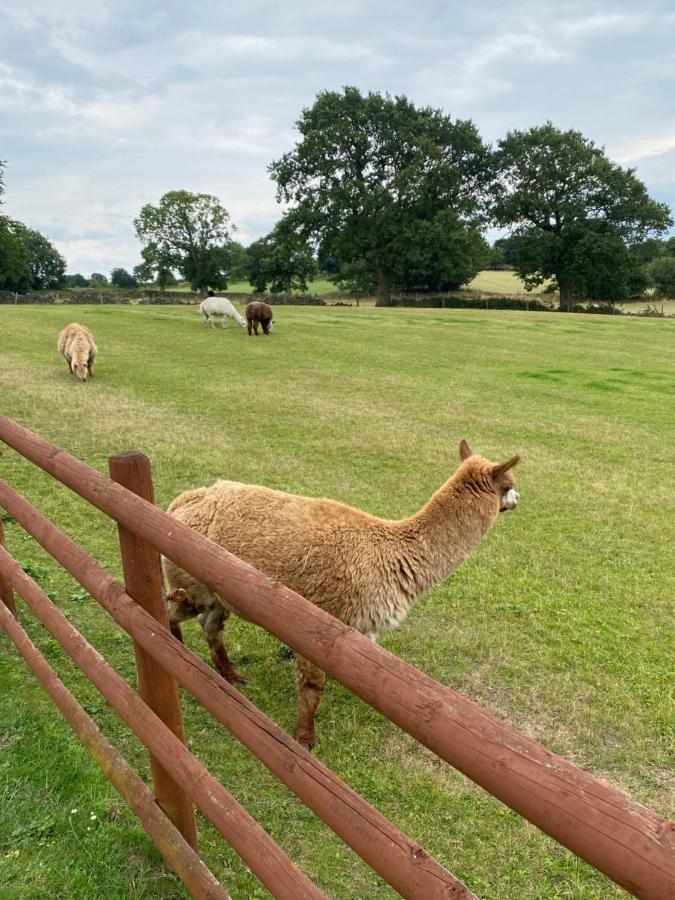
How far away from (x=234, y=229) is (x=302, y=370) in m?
60.3

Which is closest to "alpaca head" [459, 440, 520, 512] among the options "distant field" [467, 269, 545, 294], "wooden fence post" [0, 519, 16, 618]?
"wooden fence post" [0, 519, 16, 618]

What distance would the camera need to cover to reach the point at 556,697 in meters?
4.20

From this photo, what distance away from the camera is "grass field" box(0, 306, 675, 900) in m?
2.93

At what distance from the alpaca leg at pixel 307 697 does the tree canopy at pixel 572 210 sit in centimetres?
5560

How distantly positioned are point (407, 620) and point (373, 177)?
2124 inches

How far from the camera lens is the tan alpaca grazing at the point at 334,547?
3.74 meters

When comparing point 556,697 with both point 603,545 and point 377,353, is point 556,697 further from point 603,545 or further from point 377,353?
point 377,353

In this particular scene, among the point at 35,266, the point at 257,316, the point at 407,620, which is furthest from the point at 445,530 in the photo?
the point at 35,266

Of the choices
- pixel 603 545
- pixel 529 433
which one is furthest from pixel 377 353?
pixel 603 545

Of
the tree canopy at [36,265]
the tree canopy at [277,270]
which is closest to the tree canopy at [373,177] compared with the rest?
the tree canopy at [277,270]

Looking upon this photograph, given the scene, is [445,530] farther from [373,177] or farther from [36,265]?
[36,265]

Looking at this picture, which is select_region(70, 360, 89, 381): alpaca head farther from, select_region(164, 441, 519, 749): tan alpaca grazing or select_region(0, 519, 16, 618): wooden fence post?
select_region(164, 441, 519, 749): tan alpaca grazing

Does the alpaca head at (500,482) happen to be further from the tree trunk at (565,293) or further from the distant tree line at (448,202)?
the tree trunk at (565,293)

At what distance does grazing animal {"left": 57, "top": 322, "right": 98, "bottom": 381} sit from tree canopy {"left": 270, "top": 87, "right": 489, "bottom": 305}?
3867 cm
